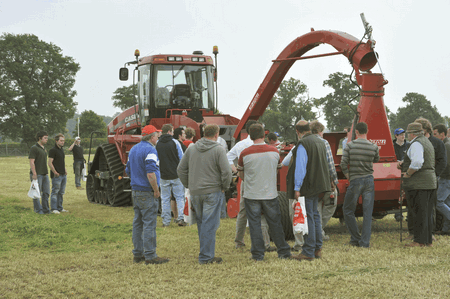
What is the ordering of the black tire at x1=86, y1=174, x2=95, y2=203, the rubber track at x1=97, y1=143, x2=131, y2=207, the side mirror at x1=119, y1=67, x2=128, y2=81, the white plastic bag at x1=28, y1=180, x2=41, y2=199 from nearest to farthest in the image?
the white plastic bag at x1=28, y1=180, x2=41, y2=199 < the side mirror at x1=119, y1=67, x2=128, y2=81 < the rubber track at x1=97, y1=143, x2=131, y2=207 < the black tire at x1=86, y1=174, x2=95, y2=203

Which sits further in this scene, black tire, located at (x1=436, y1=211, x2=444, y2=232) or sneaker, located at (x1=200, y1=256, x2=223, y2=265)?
black tire, located at (x1=436, y1=211, x2=444, y2=232)

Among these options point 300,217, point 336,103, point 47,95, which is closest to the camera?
point 300,217

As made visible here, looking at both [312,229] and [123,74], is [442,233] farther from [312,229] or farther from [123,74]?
[123,74]

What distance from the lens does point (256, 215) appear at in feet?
20.7

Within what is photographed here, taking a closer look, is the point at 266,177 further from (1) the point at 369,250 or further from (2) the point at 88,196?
(2) the point at 88,196

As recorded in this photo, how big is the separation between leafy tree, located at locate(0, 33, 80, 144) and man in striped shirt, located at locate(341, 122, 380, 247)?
165ft

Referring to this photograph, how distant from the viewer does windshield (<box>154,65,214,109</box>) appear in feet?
39.8

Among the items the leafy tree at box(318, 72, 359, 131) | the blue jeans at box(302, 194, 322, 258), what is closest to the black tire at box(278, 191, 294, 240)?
the blue jeans at box(302, 194, 322, 258)

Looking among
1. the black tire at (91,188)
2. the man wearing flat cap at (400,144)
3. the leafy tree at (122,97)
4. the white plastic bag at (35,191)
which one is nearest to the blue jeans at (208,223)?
the man wearing flat cap at (400,144)

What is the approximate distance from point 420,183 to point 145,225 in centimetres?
395

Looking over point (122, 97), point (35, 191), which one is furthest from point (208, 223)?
point (122, 97)

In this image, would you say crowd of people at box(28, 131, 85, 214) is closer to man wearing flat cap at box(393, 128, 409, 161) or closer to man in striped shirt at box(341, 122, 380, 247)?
man in striped shirt at box(341, 122, 380, 247)

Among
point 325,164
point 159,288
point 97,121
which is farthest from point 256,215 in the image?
point 97,121

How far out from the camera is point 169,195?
9.47m
